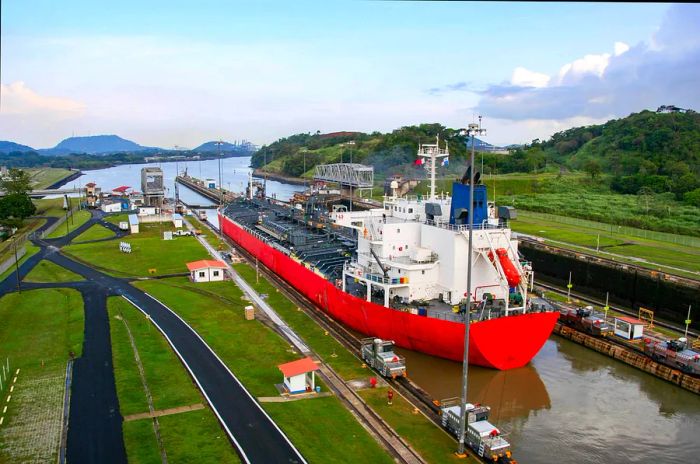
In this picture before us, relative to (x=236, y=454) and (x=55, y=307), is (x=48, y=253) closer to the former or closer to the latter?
(x=55, y=307)

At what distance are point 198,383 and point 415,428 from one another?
10419 mm

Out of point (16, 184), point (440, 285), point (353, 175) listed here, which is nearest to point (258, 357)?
point (440, 285)

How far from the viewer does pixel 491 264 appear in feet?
89.9

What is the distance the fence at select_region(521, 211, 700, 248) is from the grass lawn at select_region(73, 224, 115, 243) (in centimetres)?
6105

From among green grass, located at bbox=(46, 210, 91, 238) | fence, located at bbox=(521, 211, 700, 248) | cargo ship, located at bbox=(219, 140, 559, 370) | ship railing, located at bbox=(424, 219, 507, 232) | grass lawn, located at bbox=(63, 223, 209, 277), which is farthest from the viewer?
green grass, located at bbox=(46, 210, 91, 238)

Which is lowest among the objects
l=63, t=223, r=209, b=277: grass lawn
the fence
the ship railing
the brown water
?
the brown water

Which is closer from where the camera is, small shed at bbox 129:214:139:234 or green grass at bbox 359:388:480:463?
green grass at bbox 359:388:480:463

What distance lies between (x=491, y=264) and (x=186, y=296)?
2395cm

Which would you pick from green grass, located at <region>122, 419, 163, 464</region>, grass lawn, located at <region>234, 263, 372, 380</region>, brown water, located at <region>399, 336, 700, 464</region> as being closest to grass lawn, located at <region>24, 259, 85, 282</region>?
grass lawn, located at <region>234, 263, 372, 380</region>

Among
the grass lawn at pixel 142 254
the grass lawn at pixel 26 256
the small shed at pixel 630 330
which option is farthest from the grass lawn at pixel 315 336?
the grass lawn at pixel 26 256

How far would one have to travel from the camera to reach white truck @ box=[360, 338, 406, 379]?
25.2 m

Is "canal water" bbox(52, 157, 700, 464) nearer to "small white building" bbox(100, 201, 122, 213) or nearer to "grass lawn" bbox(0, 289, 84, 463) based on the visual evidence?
"grass lawn" bbox(0, 289, 84, 463)

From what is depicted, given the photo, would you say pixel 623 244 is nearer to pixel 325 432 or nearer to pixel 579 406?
pixel 579 406

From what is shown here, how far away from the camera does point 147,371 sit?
2530cm
